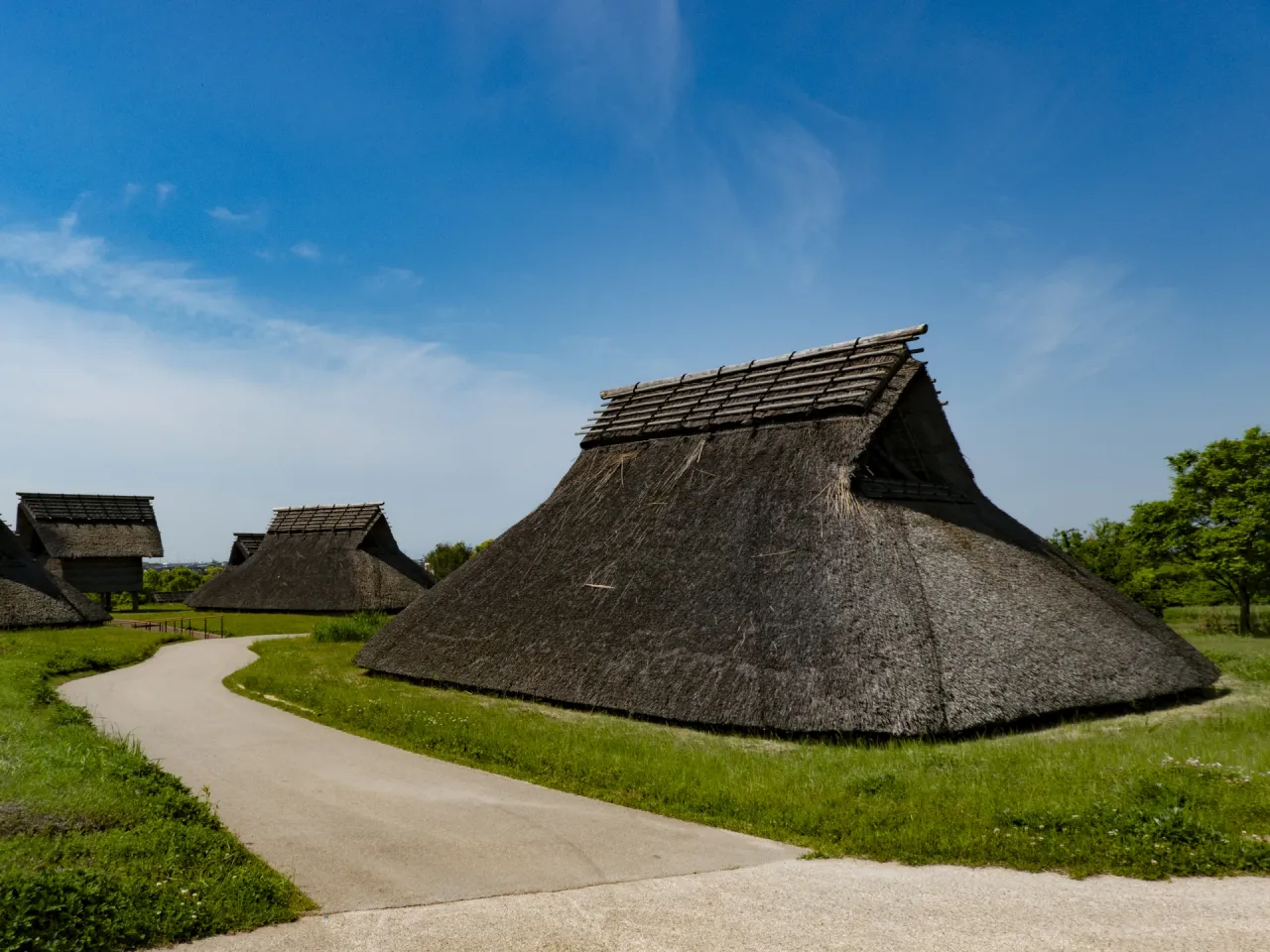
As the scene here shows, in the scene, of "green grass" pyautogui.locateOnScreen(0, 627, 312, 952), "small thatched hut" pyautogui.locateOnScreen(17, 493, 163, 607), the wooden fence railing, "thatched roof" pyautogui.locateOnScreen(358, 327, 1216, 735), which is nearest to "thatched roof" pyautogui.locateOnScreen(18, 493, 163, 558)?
"small thatched hut" pyautogui.locateOnScreen(17, 493, 163, 607)

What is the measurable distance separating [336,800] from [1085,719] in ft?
41.8

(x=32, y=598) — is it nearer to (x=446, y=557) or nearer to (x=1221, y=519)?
(x=446, y=557)

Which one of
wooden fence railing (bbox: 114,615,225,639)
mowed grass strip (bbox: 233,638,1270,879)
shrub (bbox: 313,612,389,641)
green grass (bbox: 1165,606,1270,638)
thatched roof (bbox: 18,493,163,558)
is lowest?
mowed grass strip (bbox: 233,638,1270,879)

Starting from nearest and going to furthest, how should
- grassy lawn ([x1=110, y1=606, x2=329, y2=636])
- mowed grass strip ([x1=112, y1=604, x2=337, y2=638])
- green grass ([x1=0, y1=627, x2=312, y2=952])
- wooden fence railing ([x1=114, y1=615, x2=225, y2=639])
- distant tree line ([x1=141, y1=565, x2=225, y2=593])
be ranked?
green grass ([x1=0, y1=627, x2=312, y2=952])
wooden fence railing ([x1=114, y1=615, x2=225, y2=639])
mowed grass strip ([x1=112, y1=604, x2=337, y2=638])
grassy lawn ([x1=110, y1=606, x2=329, y2=636])
distant tree line ([x1=141, y1=565, x2=225, y2=593])

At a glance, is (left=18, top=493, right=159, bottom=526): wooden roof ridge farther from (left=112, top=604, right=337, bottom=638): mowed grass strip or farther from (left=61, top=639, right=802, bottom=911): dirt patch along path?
(left=61, top=639, right=802, bottom=911): dirt patch along path

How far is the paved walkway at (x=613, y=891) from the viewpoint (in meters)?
6.30

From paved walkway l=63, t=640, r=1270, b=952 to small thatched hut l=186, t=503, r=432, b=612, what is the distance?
35885 millimetres

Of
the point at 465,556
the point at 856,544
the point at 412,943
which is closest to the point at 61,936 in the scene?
the point at 412,943

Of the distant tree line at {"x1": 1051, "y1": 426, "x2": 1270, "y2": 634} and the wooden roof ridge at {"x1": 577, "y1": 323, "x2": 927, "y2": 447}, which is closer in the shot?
the wooden roof ridge at {"x1": 577, "y1": 323, "x2": 927, "y2": 447}

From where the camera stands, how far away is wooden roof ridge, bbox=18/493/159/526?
177 feet

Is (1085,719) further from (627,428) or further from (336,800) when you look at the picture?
(627,428)

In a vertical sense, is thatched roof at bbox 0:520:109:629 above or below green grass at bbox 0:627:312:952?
above

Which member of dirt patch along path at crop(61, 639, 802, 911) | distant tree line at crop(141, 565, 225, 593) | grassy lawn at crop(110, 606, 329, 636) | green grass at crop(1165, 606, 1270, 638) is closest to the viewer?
dirt patch along path at crop(61, 639, 802, 911)

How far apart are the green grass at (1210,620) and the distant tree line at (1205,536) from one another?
85 centimetres
